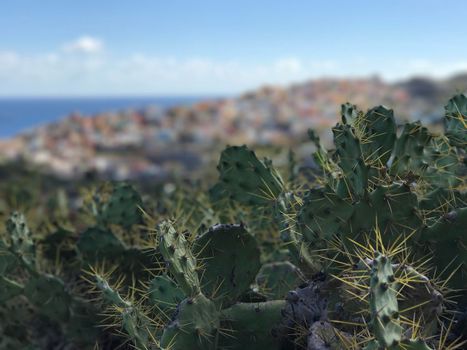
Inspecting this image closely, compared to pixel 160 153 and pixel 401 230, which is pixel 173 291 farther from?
pixel 160 153

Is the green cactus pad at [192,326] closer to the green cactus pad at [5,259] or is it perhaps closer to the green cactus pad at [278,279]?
the green cactus pad at [278,279]

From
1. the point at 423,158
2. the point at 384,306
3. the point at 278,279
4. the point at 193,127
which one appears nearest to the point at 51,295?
the point at 278,279

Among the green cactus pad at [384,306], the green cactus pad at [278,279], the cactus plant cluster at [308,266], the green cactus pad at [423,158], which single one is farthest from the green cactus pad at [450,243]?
the green cactus pad at [384,306]

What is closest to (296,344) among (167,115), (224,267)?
(224,267)

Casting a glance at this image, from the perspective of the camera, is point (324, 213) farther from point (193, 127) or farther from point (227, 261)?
Result: point (193, 127)

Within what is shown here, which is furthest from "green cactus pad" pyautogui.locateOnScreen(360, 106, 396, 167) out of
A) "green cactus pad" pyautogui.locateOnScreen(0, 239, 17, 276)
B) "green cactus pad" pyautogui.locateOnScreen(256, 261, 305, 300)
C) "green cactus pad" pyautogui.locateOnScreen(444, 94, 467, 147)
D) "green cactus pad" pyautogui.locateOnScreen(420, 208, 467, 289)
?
"green cactus pad" pyautogui.locateOnScreen(0, 239, 17, 276)
